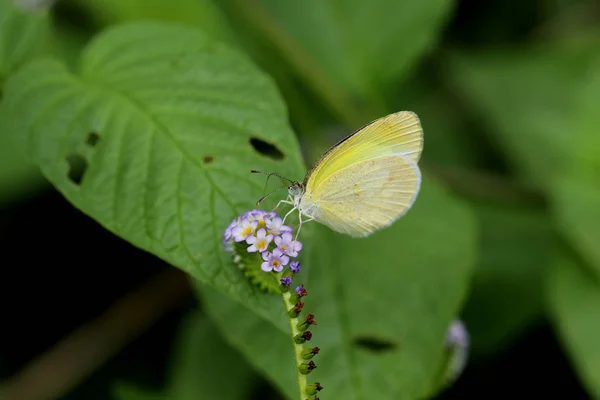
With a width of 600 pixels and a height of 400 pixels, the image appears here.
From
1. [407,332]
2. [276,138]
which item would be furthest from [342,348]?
[276,138]

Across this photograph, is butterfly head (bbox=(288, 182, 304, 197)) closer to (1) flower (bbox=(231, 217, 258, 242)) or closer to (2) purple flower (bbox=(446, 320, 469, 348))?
(1) flower (bbox=(231, 217, 258, 242))

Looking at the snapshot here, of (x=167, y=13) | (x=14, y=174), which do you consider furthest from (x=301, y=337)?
(x=167, y=13)

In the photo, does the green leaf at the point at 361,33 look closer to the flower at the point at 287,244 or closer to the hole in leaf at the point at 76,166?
the hole in leaf at the point at 76,166

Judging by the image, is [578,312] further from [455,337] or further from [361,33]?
[361,33]

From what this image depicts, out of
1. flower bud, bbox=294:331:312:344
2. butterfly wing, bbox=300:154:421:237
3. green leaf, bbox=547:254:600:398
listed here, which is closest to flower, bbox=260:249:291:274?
flower bud, bbox=294:331:312:344

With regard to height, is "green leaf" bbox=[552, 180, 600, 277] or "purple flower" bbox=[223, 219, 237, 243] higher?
"purple flower" bbox=[223, 219, 237, 243]
